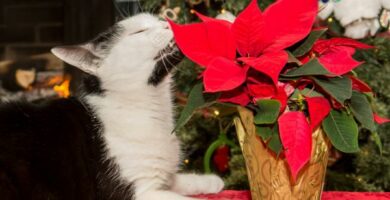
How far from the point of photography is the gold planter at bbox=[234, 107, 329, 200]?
75cm

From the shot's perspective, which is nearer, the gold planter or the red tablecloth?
the gold planter

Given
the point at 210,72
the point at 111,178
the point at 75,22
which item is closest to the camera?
the point at 210,72

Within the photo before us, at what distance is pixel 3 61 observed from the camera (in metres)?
2.45

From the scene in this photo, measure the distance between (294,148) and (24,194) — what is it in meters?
0.44

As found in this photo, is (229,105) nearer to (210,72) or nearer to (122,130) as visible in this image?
(210,72)

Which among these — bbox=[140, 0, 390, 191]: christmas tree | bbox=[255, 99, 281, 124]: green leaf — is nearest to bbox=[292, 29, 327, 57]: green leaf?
bbox=[255, 99, 281, 124]: green leaf

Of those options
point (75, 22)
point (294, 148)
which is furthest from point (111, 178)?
point (75, 22)

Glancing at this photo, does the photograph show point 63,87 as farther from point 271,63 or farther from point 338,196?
point 271,63

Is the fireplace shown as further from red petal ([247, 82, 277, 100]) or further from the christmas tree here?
red petal ([247, 82, 277, 100])

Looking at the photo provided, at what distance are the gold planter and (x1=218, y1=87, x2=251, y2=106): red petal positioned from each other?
0.02 metres

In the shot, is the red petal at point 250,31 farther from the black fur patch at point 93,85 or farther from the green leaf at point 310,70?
the black fur patch at point 93,85

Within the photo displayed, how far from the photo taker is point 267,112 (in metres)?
0.70

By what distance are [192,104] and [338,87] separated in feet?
0.73

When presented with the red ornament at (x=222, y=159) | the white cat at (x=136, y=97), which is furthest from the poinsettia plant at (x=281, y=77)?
the red ornament at (x=222, y=159)
